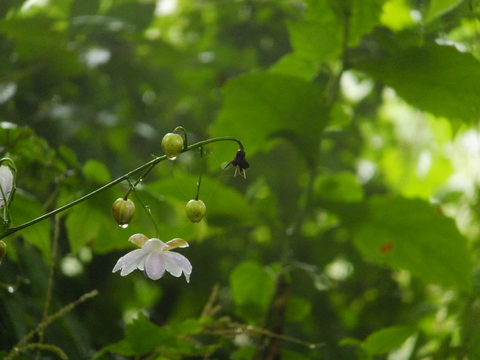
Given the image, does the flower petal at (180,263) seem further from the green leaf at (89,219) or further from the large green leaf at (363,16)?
the large green leaf at (363,16)

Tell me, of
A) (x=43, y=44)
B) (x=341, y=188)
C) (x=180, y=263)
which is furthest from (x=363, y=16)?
(x=43, y=44)

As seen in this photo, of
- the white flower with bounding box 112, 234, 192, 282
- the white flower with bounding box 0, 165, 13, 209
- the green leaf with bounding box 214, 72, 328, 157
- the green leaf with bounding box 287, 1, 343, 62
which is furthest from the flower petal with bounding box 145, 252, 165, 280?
the green leaf with bounding box 287, 1, 343, 62

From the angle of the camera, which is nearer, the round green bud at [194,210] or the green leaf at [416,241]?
the round green bud at [194,210]

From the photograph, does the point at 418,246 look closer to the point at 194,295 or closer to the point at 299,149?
the point at 299,149

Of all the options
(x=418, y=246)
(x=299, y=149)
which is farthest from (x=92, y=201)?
(x=418, y=246)

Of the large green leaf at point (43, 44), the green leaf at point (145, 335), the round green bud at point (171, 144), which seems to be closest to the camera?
the round green bud at point (171, 144)

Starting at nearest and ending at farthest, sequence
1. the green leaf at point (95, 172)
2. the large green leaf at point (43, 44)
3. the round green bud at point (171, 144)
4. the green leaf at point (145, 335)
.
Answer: the round green bud at point (171, 144) < the green leaf at point (145, 335) < the green leaf at point (95, 172) < the large green leaf at point (43, 44)

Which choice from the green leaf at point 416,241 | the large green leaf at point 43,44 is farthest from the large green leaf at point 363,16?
the large green leaf at point 43,44

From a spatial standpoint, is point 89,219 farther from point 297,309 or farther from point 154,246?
point 297,309
